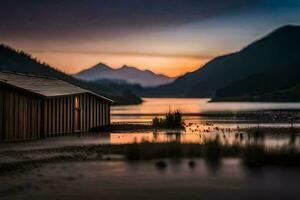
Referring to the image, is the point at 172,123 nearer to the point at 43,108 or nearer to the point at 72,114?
the point at 72,114

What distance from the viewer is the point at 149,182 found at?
59.7 ft

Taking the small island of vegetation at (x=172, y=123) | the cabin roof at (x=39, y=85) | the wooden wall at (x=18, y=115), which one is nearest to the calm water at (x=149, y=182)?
the wooden wall at (x=18, y=115)

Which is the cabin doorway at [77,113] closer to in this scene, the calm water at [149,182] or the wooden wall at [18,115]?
the wooden wall at [18,115]

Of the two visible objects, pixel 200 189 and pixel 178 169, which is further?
pixel 178 169

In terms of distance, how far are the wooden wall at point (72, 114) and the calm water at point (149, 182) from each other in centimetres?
1199

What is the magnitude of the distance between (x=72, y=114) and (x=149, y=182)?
1849 centimetres

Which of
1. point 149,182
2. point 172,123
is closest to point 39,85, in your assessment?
point 172,123

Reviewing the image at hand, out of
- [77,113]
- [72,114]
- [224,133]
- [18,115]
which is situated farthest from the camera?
[224,133]

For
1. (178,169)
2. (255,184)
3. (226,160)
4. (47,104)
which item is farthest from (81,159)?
(47,104)

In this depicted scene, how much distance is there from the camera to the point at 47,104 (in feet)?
107

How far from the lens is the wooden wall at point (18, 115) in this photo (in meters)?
29.2

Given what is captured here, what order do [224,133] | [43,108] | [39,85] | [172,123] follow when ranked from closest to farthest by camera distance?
1. [43,108]
2. [39,85]
3. [224,133]
4. [172,123]

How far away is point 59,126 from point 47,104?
2.38 meters

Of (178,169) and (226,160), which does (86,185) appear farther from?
(226,160)
